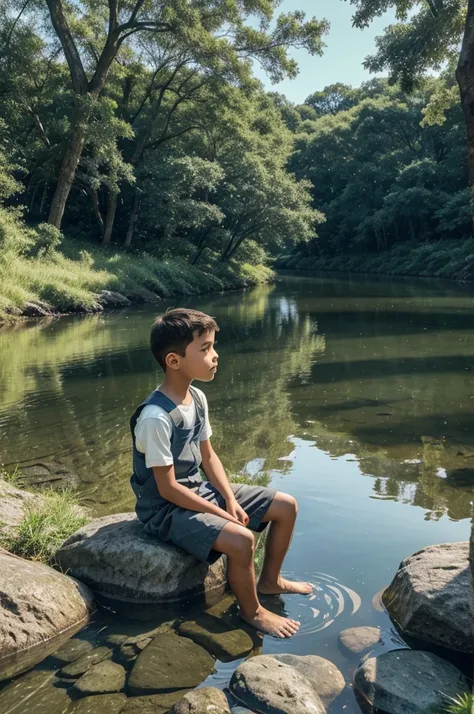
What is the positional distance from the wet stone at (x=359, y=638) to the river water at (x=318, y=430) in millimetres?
54

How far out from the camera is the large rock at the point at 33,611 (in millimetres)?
2902

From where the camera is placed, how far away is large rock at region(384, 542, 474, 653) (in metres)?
2.96

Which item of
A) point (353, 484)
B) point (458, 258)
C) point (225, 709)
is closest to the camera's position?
point (225, 709)

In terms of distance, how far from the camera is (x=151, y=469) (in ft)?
11.1

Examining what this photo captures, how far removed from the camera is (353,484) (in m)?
5.40

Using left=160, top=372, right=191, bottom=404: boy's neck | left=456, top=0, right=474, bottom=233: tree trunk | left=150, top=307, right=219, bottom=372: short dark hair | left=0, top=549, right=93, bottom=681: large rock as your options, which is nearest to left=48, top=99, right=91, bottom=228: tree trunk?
left=456, top=0, right=474, bottom=233: tree trunk

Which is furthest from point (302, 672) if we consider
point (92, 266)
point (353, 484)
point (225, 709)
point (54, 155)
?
point (54, 155)

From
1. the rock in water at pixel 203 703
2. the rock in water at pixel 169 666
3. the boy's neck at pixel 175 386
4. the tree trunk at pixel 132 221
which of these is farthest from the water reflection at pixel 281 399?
the tree trunk at pixel 132 221

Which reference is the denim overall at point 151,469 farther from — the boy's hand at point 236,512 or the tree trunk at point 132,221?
the tree trunk at point 132,221

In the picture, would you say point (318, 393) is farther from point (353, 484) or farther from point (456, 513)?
point (456, 513)

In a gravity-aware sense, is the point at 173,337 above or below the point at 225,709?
above

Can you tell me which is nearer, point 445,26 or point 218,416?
point 218,416

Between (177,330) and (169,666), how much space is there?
165cm

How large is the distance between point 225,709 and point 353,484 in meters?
3.15
